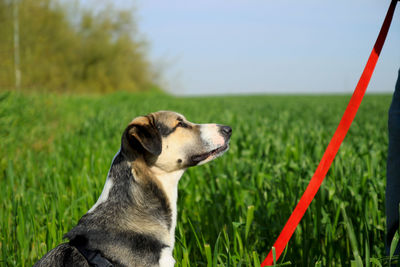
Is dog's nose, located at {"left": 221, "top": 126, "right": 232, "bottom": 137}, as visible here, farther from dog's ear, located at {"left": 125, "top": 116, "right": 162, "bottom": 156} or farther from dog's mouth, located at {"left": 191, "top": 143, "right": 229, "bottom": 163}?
dog's ear, located at {"left": 125, "top": 116, "right": 162, "bottom": 156}

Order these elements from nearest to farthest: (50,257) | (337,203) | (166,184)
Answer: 1. (50,257)
2. (166,184)
3. (337,203)

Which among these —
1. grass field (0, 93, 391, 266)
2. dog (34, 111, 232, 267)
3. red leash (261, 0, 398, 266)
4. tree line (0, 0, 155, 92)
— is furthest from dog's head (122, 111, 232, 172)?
tree line (0, 0, 155, 92)

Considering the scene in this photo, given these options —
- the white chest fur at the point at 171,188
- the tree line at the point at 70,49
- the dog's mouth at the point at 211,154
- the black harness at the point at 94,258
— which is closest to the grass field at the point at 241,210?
the white chest fur at the point at 171,188

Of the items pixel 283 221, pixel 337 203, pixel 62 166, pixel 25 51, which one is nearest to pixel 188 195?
pixel 283 221

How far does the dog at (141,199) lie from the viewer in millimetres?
2404

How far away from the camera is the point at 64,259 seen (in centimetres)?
234

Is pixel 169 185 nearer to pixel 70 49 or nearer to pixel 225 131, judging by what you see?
pixel 225 131

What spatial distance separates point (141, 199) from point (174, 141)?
0.67 meters

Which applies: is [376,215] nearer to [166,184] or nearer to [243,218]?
[243,218]

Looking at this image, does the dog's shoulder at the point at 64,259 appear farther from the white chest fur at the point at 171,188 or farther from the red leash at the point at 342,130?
the red leash at the point at 342,130

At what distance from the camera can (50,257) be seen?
93.4 inches

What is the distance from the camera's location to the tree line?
3066 cm

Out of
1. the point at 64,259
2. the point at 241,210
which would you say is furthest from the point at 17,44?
the point at 64,259

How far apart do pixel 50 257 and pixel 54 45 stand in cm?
3834
